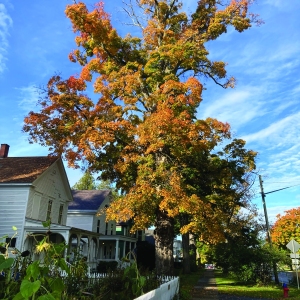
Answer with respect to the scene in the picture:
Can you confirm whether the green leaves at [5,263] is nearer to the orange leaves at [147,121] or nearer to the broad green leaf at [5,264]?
the broad green leaf at [5,264]

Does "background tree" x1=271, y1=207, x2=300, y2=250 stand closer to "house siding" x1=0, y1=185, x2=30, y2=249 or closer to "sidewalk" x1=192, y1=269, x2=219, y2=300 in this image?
"sidewalk" x1=192, y1=269, x2=219, y2=300

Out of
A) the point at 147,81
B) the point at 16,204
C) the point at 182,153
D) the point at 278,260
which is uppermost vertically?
the point at 147,81

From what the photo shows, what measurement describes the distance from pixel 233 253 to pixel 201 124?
11217 mm

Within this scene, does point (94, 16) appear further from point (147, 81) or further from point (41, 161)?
point (41, 161)

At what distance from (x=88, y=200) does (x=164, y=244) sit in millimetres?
19993

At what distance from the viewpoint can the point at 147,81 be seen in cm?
1631

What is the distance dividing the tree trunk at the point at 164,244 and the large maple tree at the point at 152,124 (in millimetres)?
48

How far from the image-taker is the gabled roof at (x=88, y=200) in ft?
104

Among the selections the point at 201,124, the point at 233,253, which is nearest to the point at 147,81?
the point at 201,124

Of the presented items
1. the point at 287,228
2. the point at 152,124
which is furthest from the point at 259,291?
the point at 287,228

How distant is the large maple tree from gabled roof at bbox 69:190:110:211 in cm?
1523

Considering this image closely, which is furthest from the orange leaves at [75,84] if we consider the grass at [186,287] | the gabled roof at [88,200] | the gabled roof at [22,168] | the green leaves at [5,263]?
the gabled roof at [88,200]

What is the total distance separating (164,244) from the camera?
1478cm

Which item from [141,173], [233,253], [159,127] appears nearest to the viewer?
[159,127]
